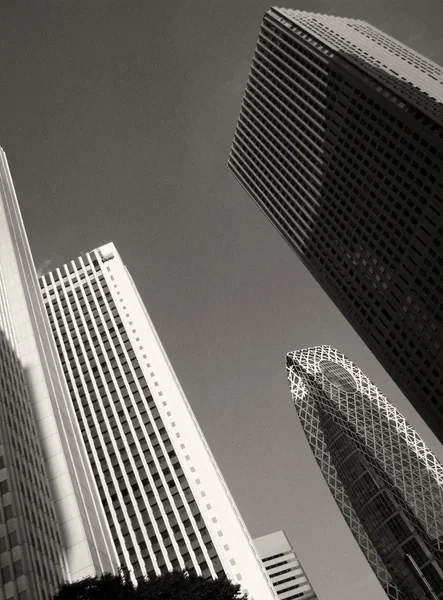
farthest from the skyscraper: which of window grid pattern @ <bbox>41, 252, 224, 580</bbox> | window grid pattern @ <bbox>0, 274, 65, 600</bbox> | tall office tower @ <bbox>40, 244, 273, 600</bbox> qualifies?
window grid pattern @ <bbox>0, 274, 65, 600</bbox>

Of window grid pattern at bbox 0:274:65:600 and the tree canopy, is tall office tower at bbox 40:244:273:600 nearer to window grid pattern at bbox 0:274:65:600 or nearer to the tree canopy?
window grid pattern at bbox 0:274:65:600

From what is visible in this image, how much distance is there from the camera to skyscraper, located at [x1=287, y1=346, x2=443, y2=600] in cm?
17075

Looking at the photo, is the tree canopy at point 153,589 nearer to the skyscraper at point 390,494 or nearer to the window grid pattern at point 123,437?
the window grid pattern at point 123,437

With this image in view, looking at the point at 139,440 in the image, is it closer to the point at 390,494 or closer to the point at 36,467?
the point at 36,467

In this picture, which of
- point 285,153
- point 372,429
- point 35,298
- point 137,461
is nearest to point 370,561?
point 372,429

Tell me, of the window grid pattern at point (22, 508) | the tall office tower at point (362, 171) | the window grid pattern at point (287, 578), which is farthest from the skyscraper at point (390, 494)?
the window grid pattern at point (22, 508)

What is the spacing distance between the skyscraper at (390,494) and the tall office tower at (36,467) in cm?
12169

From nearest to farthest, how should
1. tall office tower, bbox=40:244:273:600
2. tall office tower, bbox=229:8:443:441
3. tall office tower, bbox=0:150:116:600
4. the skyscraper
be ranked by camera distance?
tall office tower, bbox=0:150:116:600
tall office tower, bbox=40:244:273:600
tall office tower, bbox=229:8:443:441
the skyscraper

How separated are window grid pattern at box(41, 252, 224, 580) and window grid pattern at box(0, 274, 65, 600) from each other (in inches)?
1439

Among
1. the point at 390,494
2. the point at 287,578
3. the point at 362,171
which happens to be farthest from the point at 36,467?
the point at 287,578

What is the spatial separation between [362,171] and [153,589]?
102572 mm

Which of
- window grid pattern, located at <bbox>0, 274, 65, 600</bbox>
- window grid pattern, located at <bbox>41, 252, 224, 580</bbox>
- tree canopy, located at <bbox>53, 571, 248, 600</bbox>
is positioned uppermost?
window grid pattern, located at <bbox>41, 252, 224, 580</bbox>

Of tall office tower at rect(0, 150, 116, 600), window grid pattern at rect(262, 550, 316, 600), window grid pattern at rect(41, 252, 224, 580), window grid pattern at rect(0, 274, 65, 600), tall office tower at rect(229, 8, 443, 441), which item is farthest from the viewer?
window grid pattern at rect(262, 550, 316, 600)

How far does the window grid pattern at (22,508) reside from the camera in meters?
52.4
